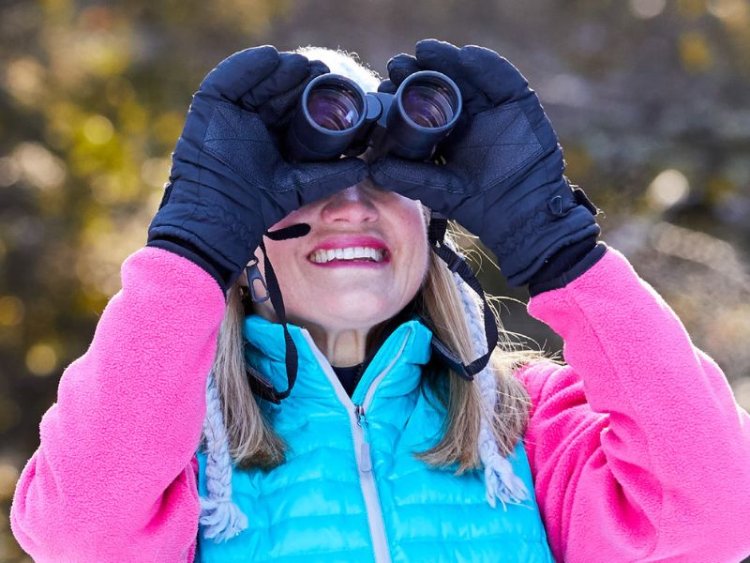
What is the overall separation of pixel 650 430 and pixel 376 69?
3.01 meters

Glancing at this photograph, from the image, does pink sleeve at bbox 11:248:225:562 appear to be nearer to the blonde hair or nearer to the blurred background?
the blonde hair

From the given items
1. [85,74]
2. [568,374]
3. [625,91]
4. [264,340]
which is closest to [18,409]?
[85,74]

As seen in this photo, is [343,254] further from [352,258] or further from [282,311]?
[282,311]

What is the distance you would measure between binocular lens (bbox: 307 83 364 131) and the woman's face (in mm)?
113

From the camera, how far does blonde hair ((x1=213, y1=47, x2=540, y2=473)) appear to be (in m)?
1.39

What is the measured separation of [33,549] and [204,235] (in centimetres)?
50

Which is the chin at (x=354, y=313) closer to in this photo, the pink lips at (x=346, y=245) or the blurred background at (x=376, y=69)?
the pink lips at (x=346, y=245)

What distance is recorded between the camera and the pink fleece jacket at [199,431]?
1.18 meters

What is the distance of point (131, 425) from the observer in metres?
1.18

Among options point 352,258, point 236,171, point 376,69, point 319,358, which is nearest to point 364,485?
point 319,358

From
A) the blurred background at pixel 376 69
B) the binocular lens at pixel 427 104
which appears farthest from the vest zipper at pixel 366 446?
the blurred background at pixel 376 69

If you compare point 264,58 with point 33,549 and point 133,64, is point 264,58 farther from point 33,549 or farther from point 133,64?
point 133,64

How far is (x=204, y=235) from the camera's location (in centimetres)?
125

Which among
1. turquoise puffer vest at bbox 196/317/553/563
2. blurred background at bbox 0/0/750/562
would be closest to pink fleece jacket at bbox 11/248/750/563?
turquoise puffer vest at bbox 196/317/553/563
